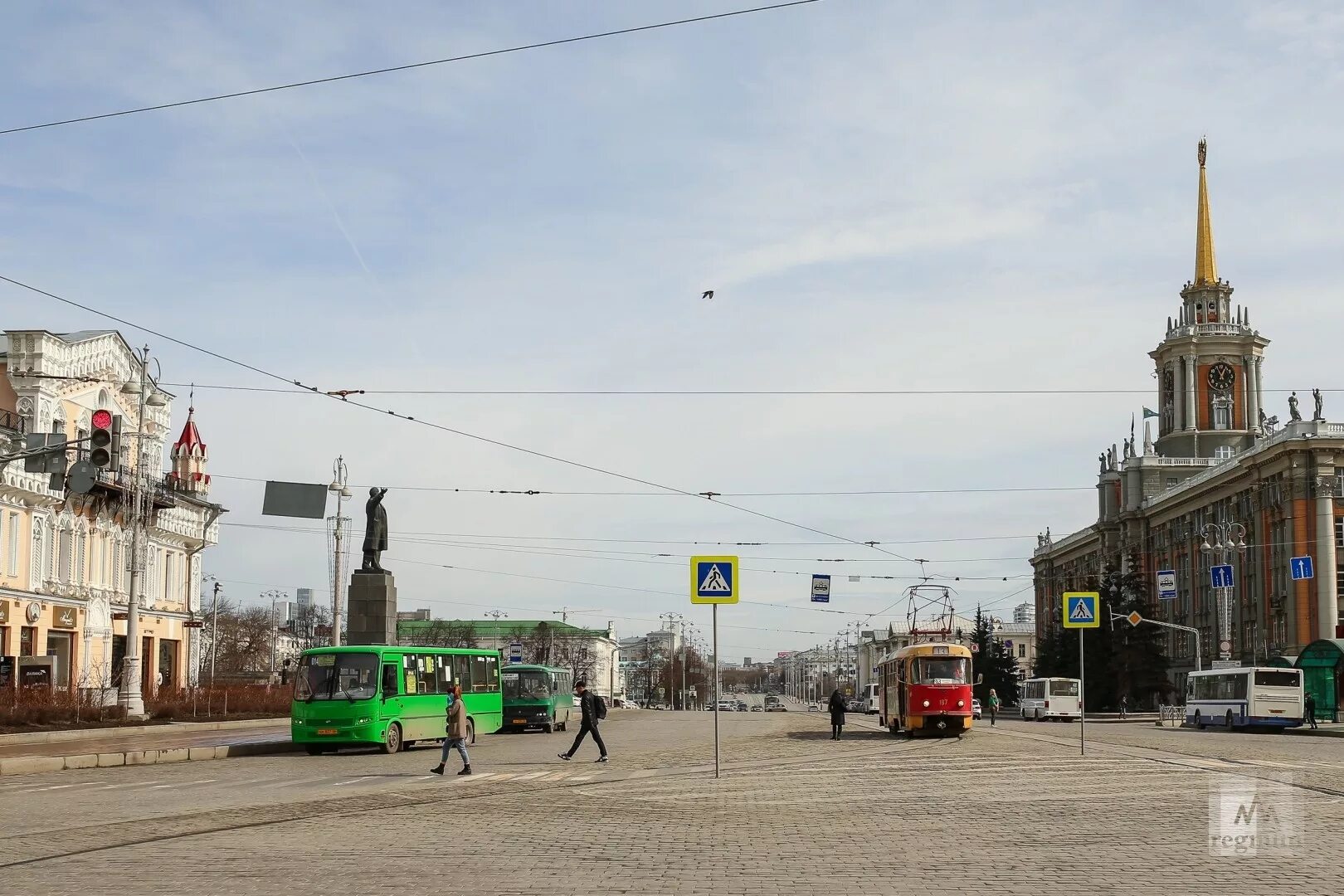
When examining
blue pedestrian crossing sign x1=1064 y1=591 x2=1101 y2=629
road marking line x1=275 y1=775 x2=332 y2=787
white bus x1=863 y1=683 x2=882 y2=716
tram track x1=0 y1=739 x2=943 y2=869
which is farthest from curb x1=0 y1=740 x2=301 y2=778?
white bus x1=863 y1=683 x2=882 y2=716

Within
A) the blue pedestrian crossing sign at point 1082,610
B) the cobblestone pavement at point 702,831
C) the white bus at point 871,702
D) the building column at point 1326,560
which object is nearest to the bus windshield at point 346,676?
the cobblestone pavement at point 702,831

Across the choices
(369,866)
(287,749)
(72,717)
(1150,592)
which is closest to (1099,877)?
(369,866)

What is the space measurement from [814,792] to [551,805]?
4236mm

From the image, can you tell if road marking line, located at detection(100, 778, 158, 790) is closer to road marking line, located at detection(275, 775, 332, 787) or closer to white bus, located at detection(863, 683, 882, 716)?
road marking line, located at detection(275, 775, 332, 787)

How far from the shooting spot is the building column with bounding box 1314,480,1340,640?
281 feet

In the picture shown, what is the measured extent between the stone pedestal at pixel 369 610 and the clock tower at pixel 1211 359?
93.4 metres

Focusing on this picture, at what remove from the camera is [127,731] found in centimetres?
4125

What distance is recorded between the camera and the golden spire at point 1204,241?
12256 centimetres

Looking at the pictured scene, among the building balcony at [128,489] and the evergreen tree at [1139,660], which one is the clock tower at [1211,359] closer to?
the evergreen tree at [1139,660]

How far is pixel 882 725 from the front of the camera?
2115 inches

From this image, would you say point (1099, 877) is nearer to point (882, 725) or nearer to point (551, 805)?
point (551, 805)

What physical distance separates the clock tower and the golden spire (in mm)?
69

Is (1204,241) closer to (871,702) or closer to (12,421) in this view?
(871,702)

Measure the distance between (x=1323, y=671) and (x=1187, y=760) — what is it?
3990cm
